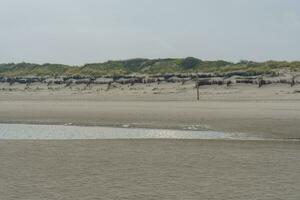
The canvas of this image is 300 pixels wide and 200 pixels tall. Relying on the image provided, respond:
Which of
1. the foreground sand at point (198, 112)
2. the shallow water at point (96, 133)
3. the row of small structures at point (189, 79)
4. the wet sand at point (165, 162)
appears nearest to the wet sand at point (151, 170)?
the wet sand at point (165, 162)

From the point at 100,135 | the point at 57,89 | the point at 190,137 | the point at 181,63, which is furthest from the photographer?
the point at 181,63

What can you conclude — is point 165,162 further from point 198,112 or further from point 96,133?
point 198,112

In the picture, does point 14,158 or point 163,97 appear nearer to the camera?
point 14,158

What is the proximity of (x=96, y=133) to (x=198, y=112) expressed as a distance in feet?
22.4

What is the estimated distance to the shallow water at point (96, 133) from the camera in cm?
1820

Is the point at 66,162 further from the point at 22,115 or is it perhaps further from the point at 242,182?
the point at 22,115

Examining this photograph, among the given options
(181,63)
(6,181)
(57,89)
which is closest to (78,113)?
(6,181)

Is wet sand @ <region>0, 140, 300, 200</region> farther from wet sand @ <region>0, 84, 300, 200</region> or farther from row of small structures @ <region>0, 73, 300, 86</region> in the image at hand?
row of small structures @ <region>0, 73, 300, 86</region>

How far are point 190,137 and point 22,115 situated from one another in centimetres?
1225

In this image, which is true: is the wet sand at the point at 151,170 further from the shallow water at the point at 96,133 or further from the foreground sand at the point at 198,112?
the foreground sand at the point at 198,112

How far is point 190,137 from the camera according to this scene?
1781cm

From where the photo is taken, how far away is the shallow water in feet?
59.7

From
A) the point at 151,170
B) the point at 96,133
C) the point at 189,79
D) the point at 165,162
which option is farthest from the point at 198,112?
the point at 189,79

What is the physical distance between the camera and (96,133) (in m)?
19.8
